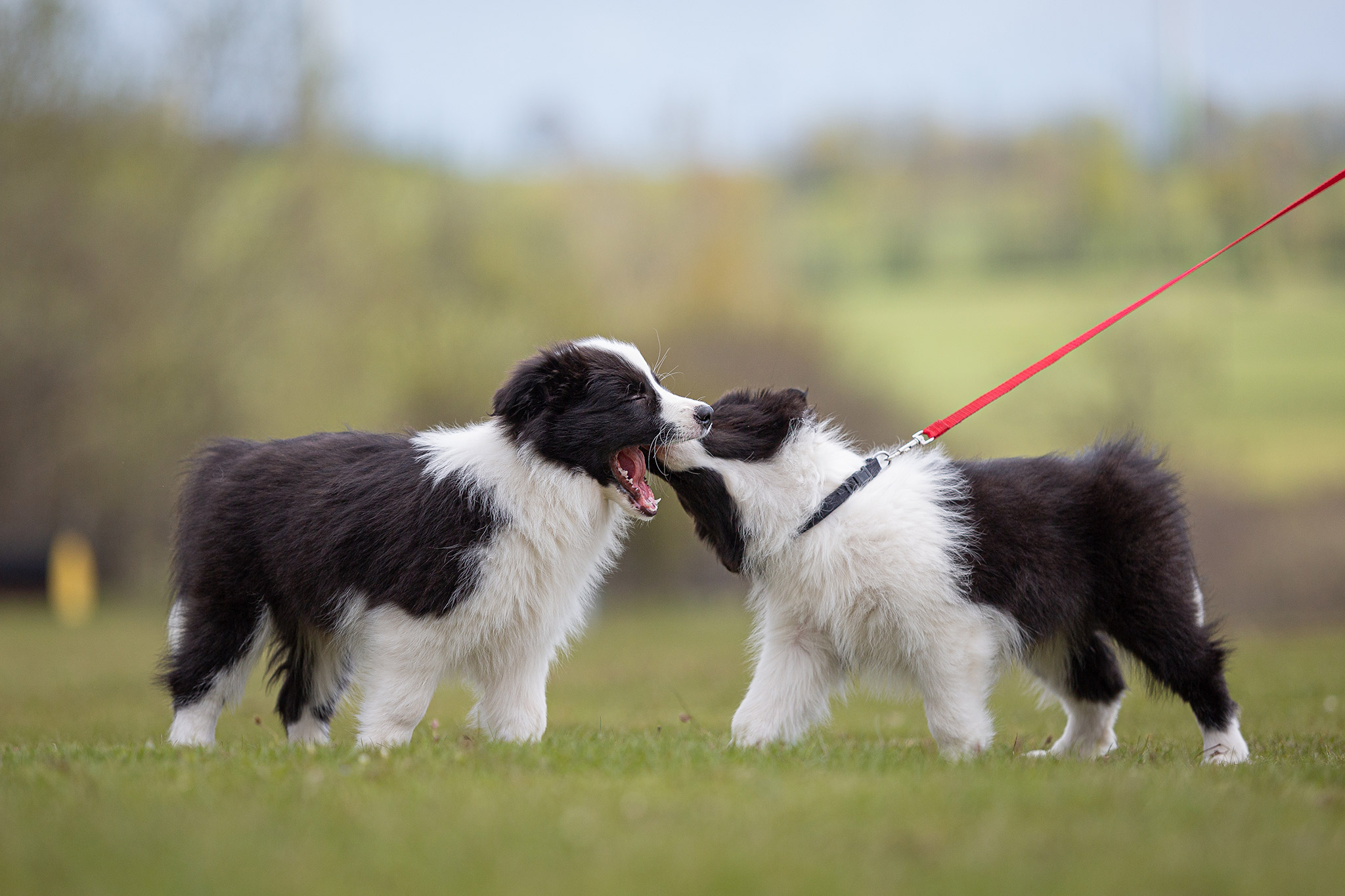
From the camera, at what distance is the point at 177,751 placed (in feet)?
16.7

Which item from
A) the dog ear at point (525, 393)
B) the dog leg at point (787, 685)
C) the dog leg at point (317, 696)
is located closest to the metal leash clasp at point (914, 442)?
the dog leg at point (787, 685)

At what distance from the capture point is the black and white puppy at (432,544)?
17.4 feet

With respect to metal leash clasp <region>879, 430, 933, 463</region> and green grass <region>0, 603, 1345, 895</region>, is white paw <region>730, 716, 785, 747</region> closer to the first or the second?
green grass <region>0, 603, 1345, 895</region>

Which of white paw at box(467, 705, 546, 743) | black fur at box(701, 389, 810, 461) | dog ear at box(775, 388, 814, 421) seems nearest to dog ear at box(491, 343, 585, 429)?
black fur at box(701, 389, 810, 461)

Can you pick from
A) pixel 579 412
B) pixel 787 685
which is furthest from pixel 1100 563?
pixel 579 412

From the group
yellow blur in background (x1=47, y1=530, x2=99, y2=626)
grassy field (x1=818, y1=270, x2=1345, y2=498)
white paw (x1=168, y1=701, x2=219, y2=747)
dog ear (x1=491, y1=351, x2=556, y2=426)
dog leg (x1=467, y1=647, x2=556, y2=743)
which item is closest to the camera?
dog ear (x1=491, y1=351, x2=556, y2=426)

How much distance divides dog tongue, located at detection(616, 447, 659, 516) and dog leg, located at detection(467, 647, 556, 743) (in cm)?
87

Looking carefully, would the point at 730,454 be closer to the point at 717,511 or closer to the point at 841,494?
the point at 717,511

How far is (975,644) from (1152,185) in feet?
103

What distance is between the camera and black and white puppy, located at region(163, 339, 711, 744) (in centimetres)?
529

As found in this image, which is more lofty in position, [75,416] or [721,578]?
[75,416]

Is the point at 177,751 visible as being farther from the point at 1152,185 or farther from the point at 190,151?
the point at 1152,185

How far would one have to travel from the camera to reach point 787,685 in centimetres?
565

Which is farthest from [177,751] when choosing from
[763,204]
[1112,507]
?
[763,204]
